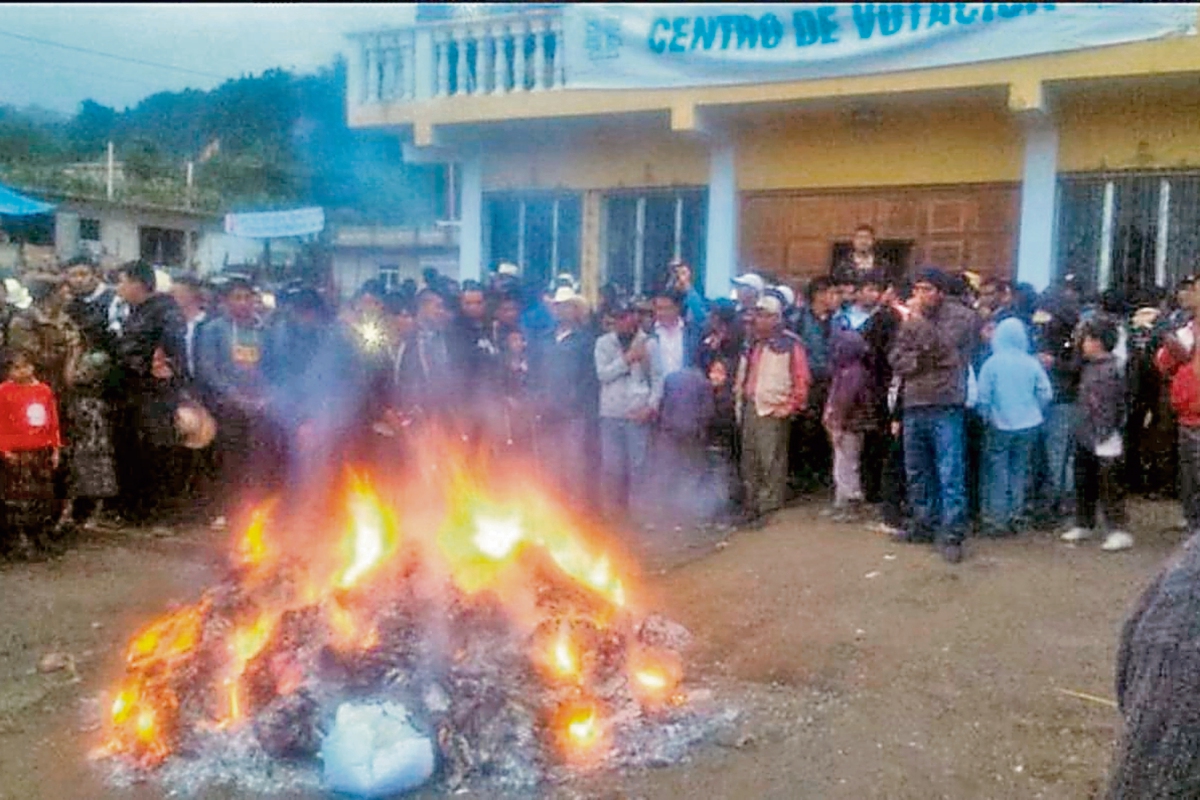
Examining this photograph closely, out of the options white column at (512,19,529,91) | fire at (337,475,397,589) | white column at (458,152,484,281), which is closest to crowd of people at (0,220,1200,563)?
fire at (337,475,397,589)

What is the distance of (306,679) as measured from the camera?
5305 millimetres

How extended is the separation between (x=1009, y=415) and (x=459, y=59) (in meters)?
7.43

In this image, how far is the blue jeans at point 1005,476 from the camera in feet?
27.9

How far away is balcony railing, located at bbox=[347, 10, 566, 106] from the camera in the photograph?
507 inches

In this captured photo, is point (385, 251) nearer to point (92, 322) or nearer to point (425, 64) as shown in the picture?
point (425, 64)

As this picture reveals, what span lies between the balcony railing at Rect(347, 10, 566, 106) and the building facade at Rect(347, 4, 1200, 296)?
23mm

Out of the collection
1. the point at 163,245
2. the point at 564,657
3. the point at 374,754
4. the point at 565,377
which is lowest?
the point at 374,754

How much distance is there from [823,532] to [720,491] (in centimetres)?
135

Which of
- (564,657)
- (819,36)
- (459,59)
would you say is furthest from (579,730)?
(459,59)

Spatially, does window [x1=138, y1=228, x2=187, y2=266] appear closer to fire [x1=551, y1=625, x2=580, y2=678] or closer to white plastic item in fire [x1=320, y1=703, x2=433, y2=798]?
fire [x1=551, y1=625, x2=580, y2=678]

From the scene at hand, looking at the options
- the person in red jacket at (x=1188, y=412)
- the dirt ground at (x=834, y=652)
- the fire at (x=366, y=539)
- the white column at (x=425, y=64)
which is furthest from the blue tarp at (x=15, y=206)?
the person in red jacket at (x=1188, y=412)

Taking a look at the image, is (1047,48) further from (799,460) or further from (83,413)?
(83,413)

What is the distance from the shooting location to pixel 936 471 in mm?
8281

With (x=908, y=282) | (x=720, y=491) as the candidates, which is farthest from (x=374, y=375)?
(x=908, y=282)
